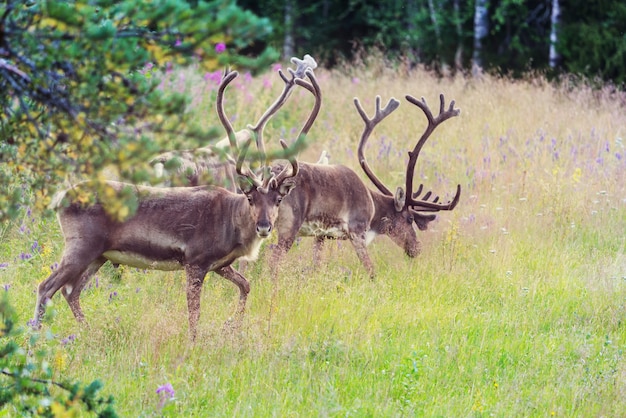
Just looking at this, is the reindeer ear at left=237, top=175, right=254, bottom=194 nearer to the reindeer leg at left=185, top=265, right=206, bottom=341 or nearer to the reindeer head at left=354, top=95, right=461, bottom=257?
the reindeer leg at left=185, top=265, right=206, bottom=341

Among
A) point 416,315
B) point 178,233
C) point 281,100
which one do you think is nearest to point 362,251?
point 416,315

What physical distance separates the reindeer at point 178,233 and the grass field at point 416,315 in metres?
0.26

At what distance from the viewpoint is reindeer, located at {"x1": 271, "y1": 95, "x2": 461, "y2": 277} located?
26.3ft

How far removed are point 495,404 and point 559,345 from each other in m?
1.15

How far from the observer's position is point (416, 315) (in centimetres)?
686

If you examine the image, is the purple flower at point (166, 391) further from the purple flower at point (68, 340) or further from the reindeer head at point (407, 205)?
the reindeer head at point (407, 205)

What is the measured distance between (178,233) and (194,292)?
1.47 feet

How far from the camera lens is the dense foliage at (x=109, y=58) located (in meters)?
2.95

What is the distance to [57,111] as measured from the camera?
10.6 feet

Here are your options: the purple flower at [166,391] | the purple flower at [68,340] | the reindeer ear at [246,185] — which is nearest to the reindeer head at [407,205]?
the reindeer ear at [246,185]

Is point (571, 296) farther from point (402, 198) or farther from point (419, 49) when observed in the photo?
point (419, 49)

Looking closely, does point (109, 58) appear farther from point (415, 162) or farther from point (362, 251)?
point (415, 162)

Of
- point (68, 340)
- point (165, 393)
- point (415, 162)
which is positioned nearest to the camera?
point (165, 393)

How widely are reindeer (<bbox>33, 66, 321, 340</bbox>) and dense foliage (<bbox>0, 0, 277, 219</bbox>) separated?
307 cm
